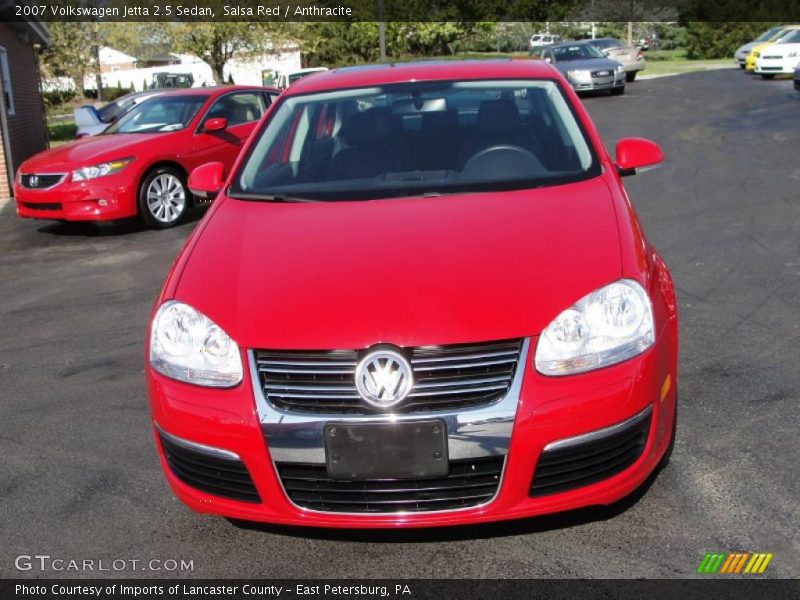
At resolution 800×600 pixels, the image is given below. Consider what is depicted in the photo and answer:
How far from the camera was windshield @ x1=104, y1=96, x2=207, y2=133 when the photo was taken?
11312 mm

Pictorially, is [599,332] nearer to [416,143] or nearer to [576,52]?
[416,143]

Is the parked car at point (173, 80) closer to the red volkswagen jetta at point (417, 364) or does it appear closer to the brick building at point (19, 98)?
the brick building at point (19, 98)

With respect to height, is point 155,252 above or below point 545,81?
below

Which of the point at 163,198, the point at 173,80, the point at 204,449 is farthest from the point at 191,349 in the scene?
the point at 173,80

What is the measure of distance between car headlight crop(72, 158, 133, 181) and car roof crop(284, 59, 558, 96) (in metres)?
5.92

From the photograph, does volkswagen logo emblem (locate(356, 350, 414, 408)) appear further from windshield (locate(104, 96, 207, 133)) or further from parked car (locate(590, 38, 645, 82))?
parked car (locate(590, 38, 645, 82))

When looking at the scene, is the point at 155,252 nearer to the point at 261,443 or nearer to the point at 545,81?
the point at 545,81

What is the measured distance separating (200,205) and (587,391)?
9747mm

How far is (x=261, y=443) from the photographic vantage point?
9.53 feet

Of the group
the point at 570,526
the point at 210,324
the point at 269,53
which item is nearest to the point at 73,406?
the point at 210,324

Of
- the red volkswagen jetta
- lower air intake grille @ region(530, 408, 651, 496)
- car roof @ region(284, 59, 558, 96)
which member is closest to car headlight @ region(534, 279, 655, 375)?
the red volkswagen jetta

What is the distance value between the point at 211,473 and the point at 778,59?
27.4 meters

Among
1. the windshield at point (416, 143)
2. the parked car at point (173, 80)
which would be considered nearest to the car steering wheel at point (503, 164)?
the windshield at point (416, 143)

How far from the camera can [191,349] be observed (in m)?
3.10
